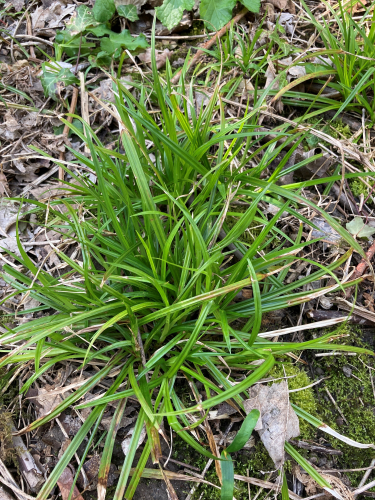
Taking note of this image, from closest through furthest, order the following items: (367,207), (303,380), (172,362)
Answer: (172,362)
(303,380)
(367,207)

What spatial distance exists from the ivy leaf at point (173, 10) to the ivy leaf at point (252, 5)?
0.37 m

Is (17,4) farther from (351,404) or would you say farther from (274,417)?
(351,404)

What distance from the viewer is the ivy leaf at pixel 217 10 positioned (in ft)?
7.34

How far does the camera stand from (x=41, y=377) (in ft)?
5.31

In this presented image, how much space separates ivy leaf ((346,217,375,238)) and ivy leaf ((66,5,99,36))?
2048mm

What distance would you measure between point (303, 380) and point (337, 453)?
30 centimetres

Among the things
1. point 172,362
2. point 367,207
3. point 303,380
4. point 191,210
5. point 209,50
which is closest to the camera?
point 172,362

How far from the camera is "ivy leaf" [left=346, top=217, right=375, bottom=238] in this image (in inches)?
72.8

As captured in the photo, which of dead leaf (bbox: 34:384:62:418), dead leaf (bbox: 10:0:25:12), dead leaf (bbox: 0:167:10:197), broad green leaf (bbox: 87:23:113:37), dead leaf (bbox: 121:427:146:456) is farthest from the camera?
dead leaf (bbox: 10:0:25:12)

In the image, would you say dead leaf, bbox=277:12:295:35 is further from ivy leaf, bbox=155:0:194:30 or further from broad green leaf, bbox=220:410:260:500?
broad green leaf, bbox=220:410:260:500

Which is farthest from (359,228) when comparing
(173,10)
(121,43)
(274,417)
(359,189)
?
(121,43)

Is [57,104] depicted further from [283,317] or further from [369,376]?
[369,376]

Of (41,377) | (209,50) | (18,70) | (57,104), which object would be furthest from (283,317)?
(18,70)

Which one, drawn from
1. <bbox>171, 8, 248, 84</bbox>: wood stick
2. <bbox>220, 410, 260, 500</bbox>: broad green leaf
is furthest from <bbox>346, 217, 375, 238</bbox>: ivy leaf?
<bbox>171, 8, 248, 84</bbox>: wood stick
